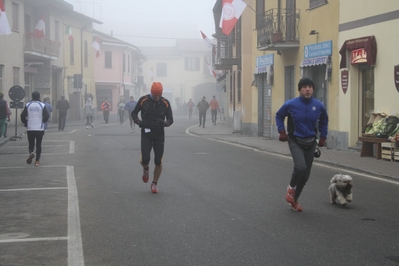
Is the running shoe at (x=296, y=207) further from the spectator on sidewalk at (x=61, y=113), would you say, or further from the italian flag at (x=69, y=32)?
the italian flag at (x=69, y=32)

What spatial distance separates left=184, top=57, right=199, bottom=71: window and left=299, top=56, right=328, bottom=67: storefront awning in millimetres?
62324

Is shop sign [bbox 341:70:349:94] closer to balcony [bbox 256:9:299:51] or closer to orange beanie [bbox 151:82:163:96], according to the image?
balcony [bbox 256:9:299:51]

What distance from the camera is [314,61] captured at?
69.3 feet

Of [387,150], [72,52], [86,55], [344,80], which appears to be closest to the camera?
[387,150]

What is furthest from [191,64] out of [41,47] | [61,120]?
[61,120]

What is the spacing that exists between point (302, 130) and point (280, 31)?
1498cm

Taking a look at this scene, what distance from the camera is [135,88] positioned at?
75.7m

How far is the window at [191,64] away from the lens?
84.1 metres

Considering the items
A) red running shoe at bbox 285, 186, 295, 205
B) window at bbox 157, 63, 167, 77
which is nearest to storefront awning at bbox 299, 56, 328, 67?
red running shoe at bbox 285, 186, 295, 205

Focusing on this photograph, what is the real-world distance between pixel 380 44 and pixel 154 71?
232 feet

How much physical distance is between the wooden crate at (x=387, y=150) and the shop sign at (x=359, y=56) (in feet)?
8.92

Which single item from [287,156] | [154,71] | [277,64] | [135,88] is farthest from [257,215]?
[154,71]

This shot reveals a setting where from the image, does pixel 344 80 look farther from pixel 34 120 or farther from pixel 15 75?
pixel 15 75

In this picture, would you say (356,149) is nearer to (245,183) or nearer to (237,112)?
(245,183)
